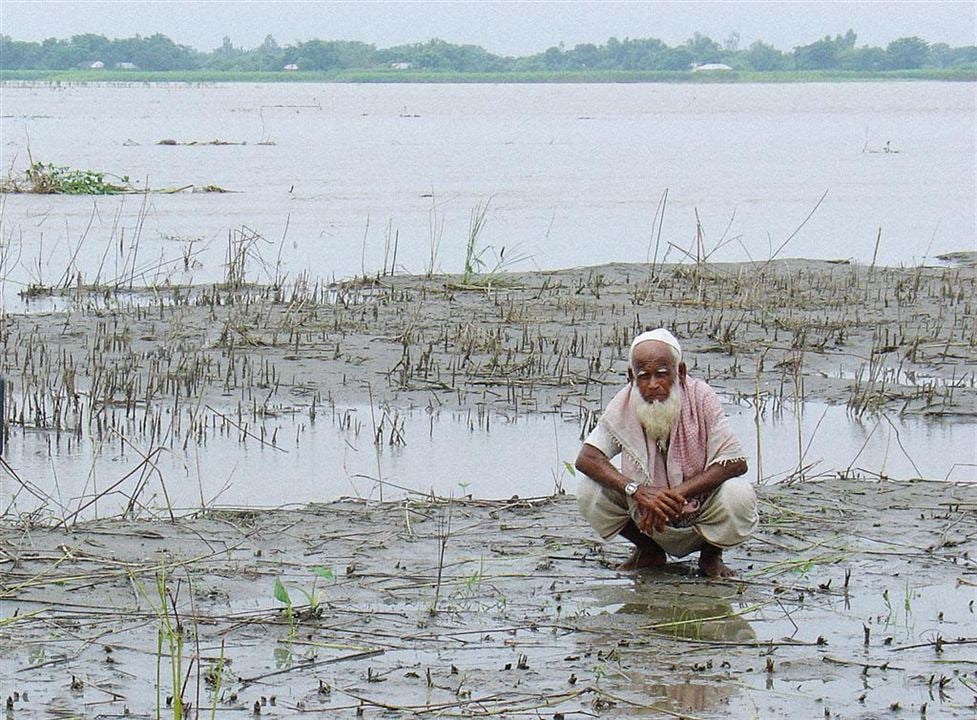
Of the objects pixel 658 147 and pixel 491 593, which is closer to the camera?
pixel 491 593

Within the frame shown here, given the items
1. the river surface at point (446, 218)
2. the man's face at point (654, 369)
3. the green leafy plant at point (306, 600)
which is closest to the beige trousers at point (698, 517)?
the man's face at point (654, 369)

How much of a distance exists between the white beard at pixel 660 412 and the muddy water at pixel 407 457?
1485 millimetres

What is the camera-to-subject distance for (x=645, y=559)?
18.2 feet

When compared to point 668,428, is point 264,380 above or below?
below

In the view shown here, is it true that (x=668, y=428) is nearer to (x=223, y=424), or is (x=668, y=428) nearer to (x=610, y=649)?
(x=610, y=649)

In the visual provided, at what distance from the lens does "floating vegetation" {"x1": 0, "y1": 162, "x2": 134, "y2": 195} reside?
20.9 metres

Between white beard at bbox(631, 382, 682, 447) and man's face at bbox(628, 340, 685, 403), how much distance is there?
2 centimetres

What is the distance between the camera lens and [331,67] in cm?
11275

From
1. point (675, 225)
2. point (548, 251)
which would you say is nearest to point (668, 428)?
point (548, 251)

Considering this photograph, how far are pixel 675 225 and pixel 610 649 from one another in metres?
15.2

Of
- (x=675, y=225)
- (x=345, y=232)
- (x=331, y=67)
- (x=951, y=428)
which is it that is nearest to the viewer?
(x=951, y=428)

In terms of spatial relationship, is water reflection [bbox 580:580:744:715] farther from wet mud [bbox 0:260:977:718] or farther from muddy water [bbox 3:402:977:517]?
muddy water [bbox 3:402:977:517]

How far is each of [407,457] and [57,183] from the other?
1471 centimetres

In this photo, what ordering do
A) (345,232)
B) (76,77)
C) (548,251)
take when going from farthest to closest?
(76,77) < (345,232) < (548,251)
